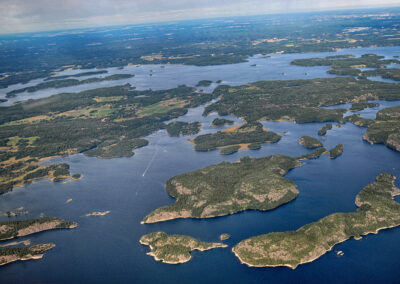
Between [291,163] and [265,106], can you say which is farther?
[265,106]

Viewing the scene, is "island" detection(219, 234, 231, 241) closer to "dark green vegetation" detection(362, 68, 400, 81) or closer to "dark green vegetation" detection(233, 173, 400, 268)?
"dark green vegetation" detection(233, 173, 400, 268)

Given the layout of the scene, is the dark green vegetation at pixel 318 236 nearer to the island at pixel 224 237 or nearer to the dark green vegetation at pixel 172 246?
the island at pixel 224 237

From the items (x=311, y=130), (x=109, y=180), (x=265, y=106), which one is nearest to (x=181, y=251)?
(x=109, y=180)

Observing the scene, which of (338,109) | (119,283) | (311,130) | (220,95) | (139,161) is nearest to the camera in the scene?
(119,283)

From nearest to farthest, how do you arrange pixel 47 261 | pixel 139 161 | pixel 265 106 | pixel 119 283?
1. pixel 119 283
2. pixel 47 261
3. pixel 139 161
4. pixel 265 106

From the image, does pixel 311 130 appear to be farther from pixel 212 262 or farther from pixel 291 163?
pixel 212 262

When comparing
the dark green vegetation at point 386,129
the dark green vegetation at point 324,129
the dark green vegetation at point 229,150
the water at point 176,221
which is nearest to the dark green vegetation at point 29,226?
the water at point 176,221
